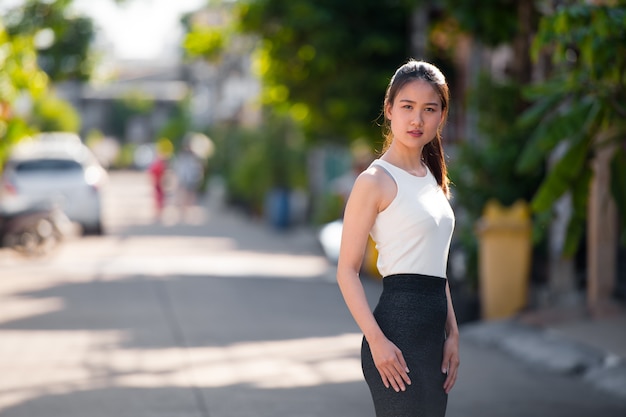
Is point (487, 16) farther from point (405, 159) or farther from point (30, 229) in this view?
point (405, 159)

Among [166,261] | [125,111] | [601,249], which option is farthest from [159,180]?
[125,111]

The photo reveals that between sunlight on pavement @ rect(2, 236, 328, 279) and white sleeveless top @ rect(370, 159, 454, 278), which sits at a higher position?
white sleeveless top @ rect(370, 159, 454, 278)

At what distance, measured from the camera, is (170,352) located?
10062mm

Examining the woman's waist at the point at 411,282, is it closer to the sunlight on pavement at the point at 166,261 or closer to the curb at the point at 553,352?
the curb at the point at 553,352

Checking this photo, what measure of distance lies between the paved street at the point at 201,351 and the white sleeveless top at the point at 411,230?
351 cm

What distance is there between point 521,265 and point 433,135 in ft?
26.9

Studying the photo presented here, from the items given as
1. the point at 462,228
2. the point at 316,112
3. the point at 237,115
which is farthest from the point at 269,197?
the point at 237,115

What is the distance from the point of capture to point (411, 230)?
4.04 metres

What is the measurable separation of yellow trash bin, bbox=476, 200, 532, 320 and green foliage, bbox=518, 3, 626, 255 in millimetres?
2628

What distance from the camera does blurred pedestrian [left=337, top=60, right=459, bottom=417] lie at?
13.1 ft

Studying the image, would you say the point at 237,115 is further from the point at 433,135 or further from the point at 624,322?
the point at 433,135

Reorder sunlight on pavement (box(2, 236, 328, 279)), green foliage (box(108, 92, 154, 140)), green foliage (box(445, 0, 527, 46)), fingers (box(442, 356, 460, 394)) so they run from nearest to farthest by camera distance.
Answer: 1. fingers (box(442, 356, 460, 394))
2. green foliage (box(445, 0, 527, 46))
3. sunlight on pavement (box(2, 236, 328, 279))
4. green foliage (box(108, 92, 154, 140))

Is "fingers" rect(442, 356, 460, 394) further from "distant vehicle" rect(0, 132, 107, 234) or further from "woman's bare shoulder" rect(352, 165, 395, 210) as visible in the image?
"distant vehicle" rect(0, 132, 107, 234)

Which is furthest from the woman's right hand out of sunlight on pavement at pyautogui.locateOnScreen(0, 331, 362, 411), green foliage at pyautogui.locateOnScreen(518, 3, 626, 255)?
sunlight on pavement at pyautogui.locateOnScreen(0, 331, 362, 411)
